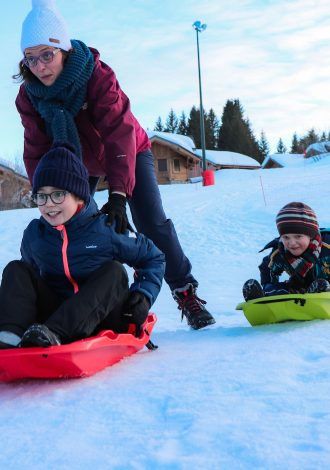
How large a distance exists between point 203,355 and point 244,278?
483 cm

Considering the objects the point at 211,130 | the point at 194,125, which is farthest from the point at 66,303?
the point at 211,130

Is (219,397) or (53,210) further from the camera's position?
(53,210)

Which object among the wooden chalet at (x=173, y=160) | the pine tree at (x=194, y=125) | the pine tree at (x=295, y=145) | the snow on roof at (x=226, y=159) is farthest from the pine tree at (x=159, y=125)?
the wooden chalet at (x=173, y=160)

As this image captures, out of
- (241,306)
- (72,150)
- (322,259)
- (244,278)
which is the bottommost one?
(244,278)

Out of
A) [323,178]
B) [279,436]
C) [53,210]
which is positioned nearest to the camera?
[279,436]

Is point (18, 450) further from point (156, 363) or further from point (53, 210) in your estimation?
point (53, 210)

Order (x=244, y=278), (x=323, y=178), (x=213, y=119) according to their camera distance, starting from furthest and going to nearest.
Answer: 1. (x=213, y=119)
2. (x=323, y=178)
3. (x=244, y=278)

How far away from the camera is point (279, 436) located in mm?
1268

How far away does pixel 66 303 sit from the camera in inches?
79.0

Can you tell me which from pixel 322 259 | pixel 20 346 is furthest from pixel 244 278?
pixel 20 346

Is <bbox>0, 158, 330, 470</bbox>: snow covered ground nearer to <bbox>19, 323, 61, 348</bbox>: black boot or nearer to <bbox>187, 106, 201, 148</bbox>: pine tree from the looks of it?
<bbox>19, 323, 61, 348</bbox>: black boot

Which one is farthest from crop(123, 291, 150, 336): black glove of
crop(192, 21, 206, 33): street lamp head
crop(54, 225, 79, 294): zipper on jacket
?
crop(192, 21, 206, 33): street lamp head

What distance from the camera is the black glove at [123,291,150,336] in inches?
91.0

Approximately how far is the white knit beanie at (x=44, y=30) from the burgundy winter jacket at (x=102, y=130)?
22cm
